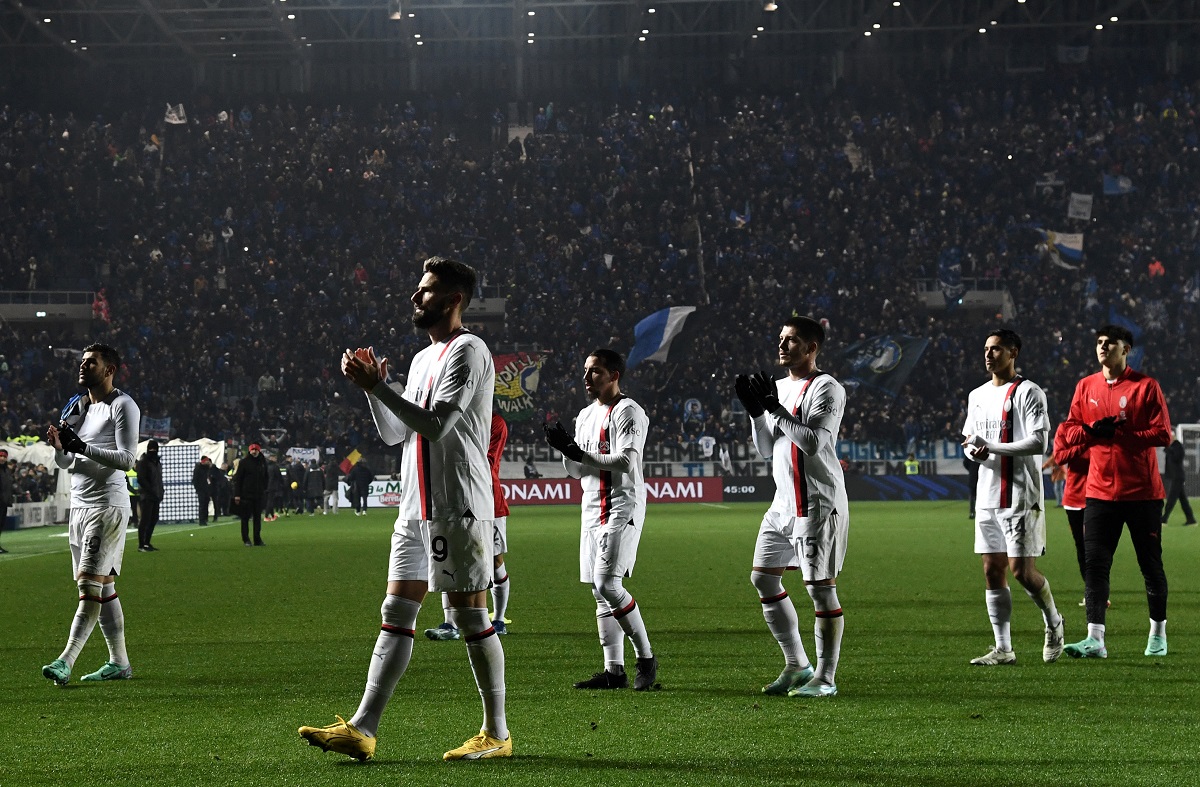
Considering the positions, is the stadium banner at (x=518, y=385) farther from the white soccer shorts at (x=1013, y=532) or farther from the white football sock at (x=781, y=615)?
the white football sock at (x=781, y=615)

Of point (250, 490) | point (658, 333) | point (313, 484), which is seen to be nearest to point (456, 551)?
point (250, 490)

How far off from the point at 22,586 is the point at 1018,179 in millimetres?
43794

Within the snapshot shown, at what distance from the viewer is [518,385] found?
42.8 meters

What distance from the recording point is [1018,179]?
5188 cm

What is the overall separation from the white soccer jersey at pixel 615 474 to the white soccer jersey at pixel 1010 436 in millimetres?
2277

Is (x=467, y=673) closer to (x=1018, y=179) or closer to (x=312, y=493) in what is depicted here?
(x=312, y=493)

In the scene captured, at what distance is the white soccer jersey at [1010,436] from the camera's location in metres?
8.88

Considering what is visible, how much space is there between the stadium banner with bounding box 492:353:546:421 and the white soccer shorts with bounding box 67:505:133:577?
3367cm

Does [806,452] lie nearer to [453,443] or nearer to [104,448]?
[453,443]

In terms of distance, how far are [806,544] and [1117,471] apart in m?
2.83

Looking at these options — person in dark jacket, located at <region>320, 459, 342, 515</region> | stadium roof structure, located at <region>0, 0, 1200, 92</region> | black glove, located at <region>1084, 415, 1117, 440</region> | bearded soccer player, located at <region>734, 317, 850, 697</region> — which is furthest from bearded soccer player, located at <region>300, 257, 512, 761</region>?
stadium roof structure, located at <region>0, 0, 1200, 92</region>

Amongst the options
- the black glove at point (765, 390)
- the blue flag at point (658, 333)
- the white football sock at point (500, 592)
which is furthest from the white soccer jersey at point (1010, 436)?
the blue flag at point (658, 333)

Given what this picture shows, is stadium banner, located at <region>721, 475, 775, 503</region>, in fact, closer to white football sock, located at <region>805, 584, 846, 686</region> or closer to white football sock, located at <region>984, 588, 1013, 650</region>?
white football sock, located at <region>984, 588, 1013, 650</region>

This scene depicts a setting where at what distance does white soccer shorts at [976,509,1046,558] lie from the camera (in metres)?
8.99
